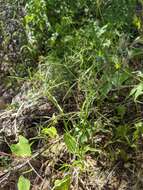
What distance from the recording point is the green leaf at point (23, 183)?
2086mm

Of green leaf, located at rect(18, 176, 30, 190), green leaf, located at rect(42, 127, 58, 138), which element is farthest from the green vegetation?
green leaf, located at rect(18, 176, 30, 190)

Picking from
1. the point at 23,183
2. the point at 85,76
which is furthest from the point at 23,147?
the point at 85,76

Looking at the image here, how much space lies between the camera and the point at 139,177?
2.09m

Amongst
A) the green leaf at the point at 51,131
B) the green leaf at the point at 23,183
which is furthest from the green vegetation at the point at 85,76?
the green leaf at the point at 23,183

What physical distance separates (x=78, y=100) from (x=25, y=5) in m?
0.73

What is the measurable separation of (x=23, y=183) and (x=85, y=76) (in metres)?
0.60

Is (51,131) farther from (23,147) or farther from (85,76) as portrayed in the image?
(85,76)

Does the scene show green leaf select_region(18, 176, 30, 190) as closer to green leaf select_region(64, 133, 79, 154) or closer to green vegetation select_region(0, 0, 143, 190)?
green vegetation select_region(0, 0, 143, 190)

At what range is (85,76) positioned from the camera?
7.85 ft

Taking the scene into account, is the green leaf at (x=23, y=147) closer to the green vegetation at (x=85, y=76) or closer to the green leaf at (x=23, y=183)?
the green vegetation at (x=85, y=76)

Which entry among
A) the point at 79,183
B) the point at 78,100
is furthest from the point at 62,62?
the point at 79,183

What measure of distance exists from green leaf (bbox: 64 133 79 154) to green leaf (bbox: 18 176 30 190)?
0.73 ft

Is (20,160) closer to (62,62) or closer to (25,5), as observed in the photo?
(62,62)

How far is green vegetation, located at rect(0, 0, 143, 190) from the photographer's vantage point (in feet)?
7.20
